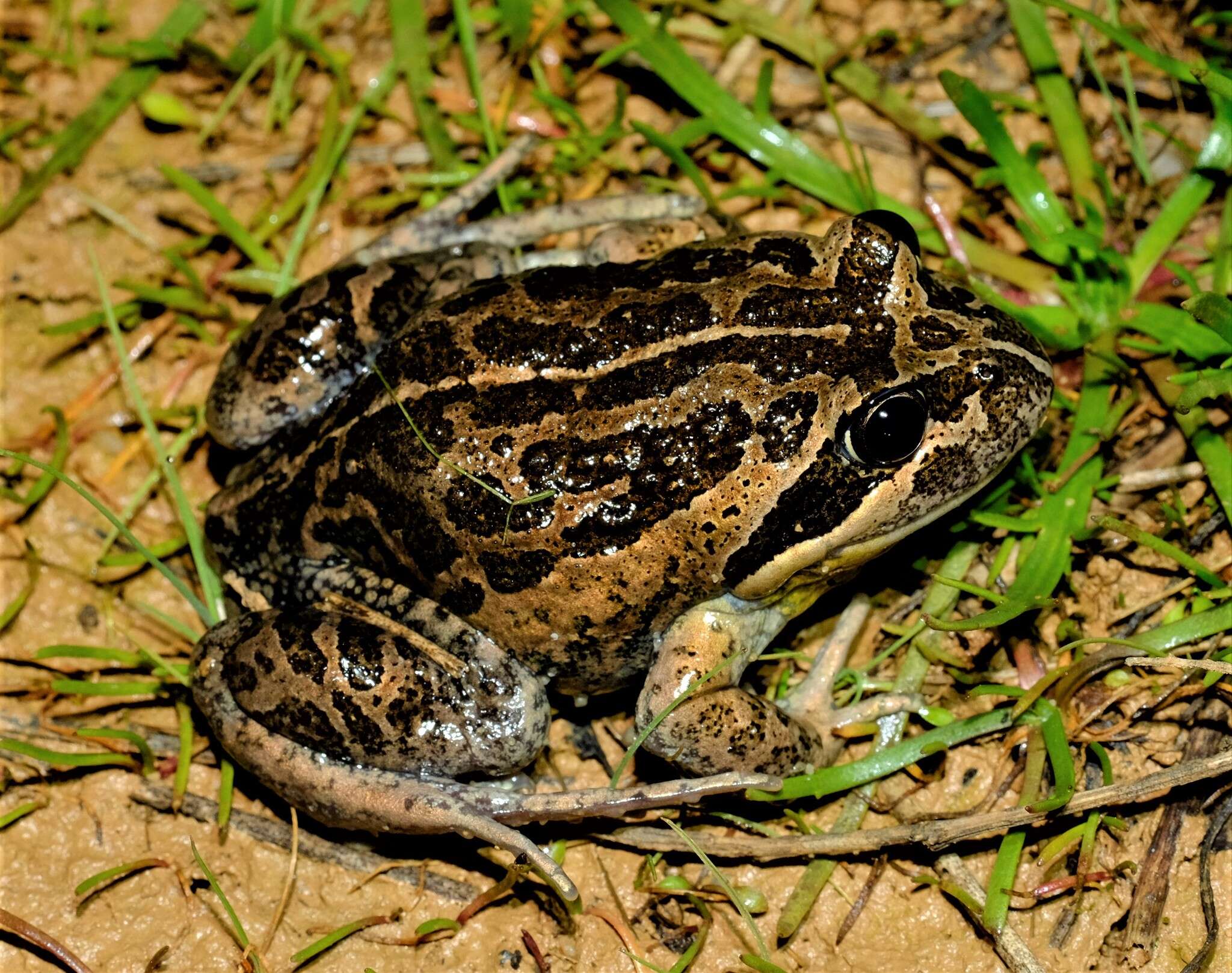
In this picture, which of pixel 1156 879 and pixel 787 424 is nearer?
pixel 787 424

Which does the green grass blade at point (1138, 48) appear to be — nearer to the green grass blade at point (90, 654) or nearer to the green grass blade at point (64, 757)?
the green grass blade at point (90, 654)

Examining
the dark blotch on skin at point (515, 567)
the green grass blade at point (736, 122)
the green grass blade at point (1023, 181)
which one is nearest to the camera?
the dark blotch on skin at point (515, 567)

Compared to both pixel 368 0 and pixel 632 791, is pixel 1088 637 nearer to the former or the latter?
pixel 632 791

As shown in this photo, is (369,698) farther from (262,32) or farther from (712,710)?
(262,32)

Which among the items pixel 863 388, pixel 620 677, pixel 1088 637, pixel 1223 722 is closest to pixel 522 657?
pixel 620 677

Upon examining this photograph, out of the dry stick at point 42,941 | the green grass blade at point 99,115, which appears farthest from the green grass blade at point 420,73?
the dry stick at point 42,941

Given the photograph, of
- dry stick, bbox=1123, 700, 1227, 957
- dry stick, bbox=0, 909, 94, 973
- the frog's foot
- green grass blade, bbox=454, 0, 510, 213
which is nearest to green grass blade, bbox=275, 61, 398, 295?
green grass blade, bbox=454, 0, 510, 213

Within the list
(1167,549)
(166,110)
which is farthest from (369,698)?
(166,110)

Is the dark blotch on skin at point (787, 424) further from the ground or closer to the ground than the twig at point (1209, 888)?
further from the ground
